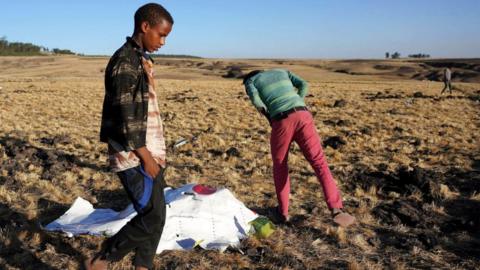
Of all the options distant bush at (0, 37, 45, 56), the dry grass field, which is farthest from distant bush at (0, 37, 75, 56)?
the dry grass field

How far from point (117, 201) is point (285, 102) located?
2602mm

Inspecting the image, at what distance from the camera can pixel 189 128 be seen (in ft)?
44.1

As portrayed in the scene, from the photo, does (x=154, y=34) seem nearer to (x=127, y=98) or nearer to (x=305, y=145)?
(x=127, y=98)

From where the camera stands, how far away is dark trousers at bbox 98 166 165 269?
3.06 meters

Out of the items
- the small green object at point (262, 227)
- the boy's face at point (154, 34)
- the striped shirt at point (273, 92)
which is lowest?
the small green object at point (262, 227)

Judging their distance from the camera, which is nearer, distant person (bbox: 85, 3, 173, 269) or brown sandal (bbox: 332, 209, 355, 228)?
distant person (bbox: 85, 3, 173, 269)

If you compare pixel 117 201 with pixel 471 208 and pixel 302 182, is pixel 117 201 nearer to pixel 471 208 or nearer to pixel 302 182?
pixel 302 182

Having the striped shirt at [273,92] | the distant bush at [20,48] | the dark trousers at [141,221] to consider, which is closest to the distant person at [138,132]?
the dark trousers at [141,221]

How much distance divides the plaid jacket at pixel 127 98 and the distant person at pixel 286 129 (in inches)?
81.9

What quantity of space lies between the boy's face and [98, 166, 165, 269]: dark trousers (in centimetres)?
80

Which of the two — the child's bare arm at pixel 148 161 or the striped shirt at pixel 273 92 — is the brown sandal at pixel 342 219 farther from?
the child's bare arm at pixel 148 161

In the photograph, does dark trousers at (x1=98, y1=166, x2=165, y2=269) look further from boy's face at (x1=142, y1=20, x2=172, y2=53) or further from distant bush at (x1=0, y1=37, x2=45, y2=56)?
distant bush at (x1=0, y1=37, x2=45, y2=56)

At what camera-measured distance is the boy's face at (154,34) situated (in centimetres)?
296

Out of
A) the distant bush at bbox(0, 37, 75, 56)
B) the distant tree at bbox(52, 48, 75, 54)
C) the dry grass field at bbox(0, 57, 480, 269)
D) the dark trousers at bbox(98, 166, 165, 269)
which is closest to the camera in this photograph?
the dark trousers at bbox(98, 166, 165, 269)
